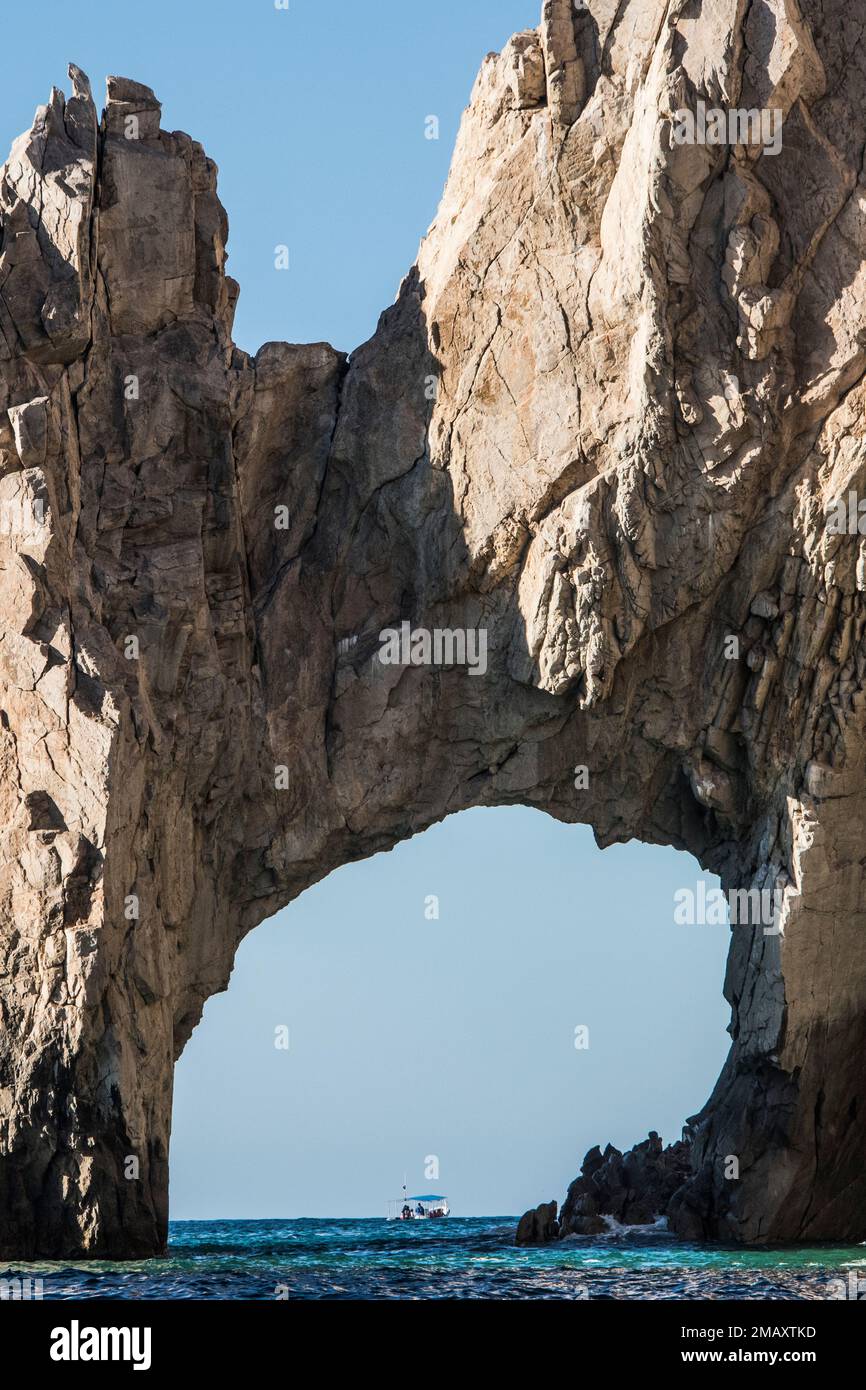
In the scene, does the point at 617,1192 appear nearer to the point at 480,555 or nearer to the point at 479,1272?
the point at 479,1272

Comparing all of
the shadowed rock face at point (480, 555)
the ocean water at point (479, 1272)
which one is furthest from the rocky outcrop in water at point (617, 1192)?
the shadowed rock face at point (480, 555)

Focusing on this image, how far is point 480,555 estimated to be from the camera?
2955 centimetres

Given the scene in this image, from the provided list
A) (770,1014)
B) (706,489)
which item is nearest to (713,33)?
(706,489)

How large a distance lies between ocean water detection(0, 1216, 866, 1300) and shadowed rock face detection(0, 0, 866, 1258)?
1509 mm

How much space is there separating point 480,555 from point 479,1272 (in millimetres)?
10607

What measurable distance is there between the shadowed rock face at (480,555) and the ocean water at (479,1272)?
4.95 feet

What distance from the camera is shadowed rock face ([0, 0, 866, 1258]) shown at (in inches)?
1056

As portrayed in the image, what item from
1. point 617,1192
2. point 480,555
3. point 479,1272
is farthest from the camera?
point 617,1192

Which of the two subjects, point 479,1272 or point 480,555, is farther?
point 480,555

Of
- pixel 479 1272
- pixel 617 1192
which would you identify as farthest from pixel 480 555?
pixel 617 1192

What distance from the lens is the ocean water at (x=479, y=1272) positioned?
2231cm

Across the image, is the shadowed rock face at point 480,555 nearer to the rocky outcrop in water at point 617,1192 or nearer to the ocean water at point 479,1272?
the ocean water at point 479,1272
